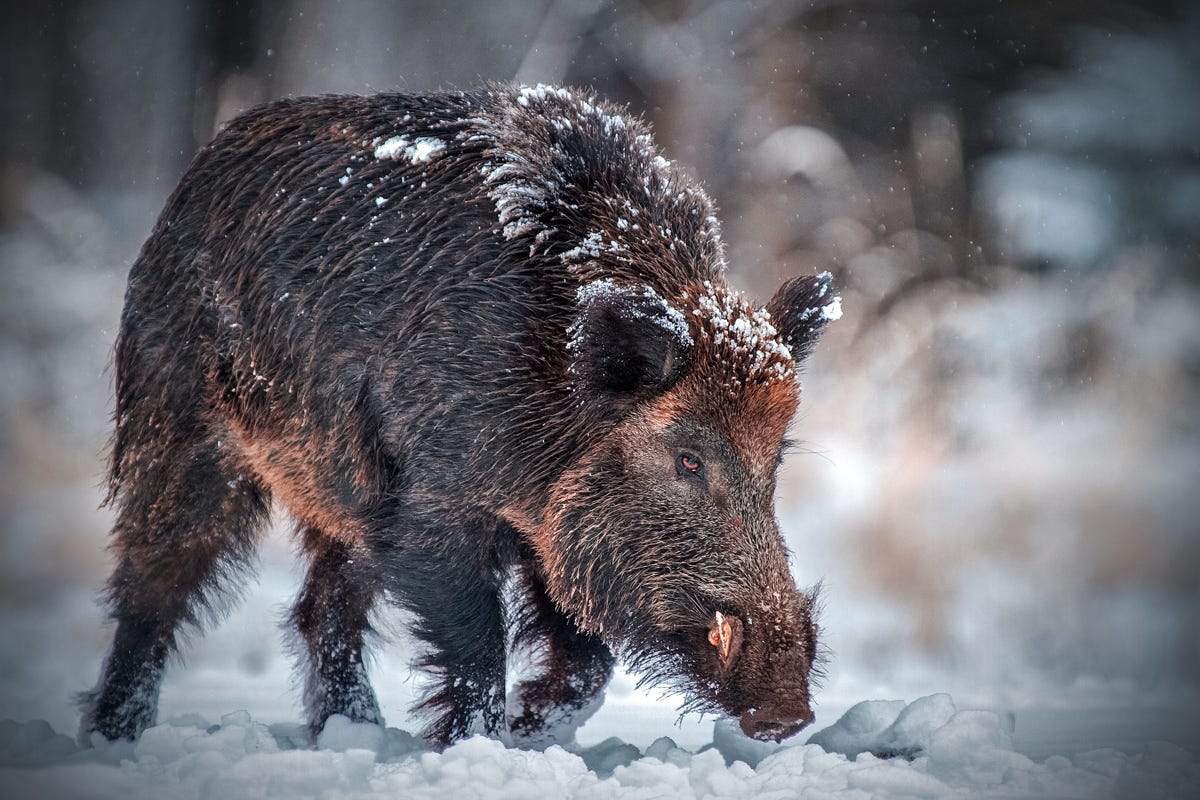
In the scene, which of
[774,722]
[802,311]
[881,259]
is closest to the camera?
[774,722]

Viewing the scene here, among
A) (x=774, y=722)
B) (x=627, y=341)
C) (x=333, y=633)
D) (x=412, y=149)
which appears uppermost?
(x=412, y=149)

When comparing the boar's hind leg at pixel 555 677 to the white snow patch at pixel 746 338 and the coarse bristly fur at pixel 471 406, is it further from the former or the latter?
the white snow patch at pixel 746 338

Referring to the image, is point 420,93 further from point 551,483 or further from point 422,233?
point 551,483

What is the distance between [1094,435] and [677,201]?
320 centimetres

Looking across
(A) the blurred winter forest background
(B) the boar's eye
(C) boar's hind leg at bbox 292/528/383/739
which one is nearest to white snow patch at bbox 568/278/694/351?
(B) the boar's eye

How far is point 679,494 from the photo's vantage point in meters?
3.30

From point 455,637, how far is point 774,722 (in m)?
1.12

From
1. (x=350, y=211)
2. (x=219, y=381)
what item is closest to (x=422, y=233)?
(x=350, y=211)

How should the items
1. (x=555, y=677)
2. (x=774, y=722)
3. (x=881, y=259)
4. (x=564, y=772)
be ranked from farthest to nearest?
(x=881, y=259) < (x=555, y=677) < (x=564, y=772) < (x=774, y=722)

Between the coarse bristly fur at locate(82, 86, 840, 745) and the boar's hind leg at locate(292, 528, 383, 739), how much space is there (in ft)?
0.06

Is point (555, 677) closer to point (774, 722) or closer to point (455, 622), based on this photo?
point (455, 622)

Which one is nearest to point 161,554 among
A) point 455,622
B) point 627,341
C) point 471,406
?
point 455,622

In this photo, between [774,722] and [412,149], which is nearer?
[774,722]

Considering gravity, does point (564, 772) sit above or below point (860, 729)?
below
